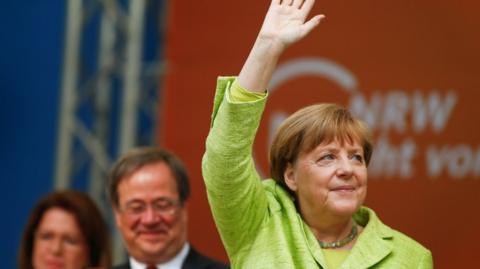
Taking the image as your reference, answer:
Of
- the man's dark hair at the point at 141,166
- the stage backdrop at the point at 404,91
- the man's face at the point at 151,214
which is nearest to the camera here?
the man's face at the point at 151,214

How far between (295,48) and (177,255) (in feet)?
4.41

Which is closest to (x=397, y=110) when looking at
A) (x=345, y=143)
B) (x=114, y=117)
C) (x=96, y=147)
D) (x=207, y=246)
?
(x=207, y=246)

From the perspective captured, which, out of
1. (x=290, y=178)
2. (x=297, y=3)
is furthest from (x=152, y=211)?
(x=297, y=3)

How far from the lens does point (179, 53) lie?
16.2 feet

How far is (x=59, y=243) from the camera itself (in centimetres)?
396

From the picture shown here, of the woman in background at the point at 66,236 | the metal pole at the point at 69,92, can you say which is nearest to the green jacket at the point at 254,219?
the woman in background at the point at 66,236

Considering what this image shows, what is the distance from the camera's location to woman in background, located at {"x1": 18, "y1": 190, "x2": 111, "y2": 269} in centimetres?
396

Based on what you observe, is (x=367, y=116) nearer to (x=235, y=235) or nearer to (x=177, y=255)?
(x=177, y=255)

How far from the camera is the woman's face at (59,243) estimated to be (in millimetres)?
3945

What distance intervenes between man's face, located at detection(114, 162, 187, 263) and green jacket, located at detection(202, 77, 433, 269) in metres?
0.96

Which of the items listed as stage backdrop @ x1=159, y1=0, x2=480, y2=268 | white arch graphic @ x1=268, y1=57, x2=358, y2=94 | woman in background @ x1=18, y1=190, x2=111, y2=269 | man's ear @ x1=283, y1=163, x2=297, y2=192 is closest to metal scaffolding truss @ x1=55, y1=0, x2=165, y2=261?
stage backdrop @ x1=159, y1=0, x2=480, y2=268

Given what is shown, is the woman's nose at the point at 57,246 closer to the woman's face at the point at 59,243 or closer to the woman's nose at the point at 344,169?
the woman's face at the point at 59,243

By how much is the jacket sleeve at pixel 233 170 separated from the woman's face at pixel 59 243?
4.66 ft

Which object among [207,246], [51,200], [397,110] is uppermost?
[397,110]
